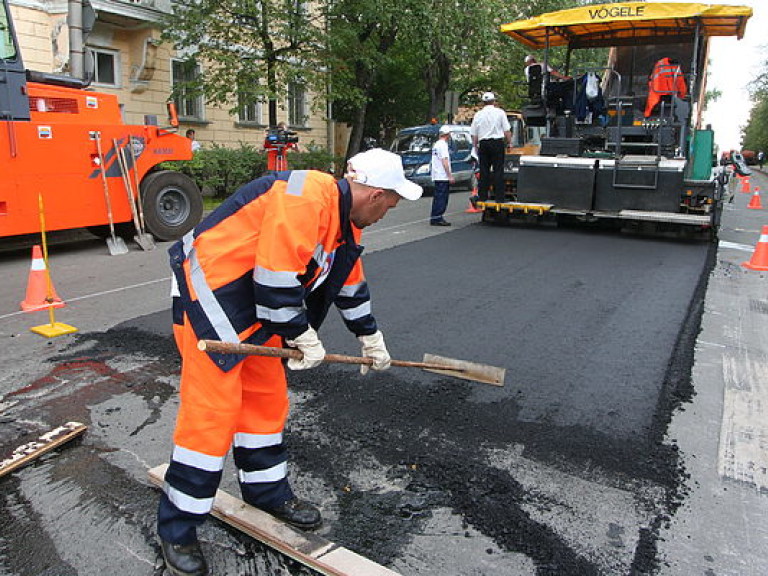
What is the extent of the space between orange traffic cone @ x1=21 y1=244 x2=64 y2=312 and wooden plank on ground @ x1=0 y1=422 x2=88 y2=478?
2.69 m

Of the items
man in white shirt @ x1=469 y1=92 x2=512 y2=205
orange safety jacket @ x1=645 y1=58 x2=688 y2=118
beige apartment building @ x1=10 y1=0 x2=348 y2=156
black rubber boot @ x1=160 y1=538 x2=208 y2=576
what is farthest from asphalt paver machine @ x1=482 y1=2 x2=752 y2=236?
black rubber boot @ x1=160 y1=538 x2=208 y2=576

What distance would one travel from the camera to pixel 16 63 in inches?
294

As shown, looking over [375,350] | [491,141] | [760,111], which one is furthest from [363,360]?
[760,111]

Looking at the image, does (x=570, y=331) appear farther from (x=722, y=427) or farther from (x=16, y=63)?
(x=16, y=63)

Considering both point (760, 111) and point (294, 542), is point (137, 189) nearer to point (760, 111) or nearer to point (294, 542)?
point (294, 542)

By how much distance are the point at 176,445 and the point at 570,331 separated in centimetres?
358

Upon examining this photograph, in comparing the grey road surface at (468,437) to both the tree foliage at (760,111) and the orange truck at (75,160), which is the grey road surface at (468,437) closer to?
the orange truck at (75,160)

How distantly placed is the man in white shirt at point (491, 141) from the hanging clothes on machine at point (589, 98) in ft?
3.85

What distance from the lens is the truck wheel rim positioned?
930 centimetres

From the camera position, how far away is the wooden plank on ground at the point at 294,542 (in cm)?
226

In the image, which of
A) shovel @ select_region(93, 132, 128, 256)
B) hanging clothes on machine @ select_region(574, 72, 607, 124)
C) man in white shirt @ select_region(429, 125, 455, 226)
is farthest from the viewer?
man in white shirt @ select_region(429, 125, 455, 226)

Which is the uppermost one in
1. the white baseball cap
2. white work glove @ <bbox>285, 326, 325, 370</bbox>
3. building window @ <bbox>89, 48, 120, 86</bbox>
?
building window @ <bbox>89, 48, 120, 86</bbox>

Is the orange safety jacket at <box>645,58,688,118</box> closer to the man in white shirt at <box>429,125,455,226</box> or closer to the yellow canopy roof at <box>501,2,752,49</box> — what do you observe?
the yellow canopy roof at <box>501,2,752,49</box>

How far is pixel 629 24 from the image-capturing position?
10031mm
